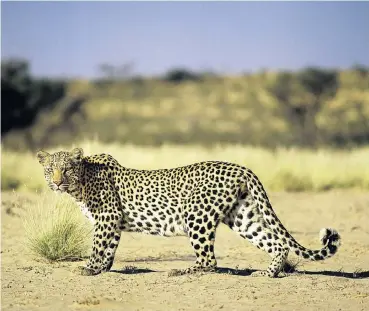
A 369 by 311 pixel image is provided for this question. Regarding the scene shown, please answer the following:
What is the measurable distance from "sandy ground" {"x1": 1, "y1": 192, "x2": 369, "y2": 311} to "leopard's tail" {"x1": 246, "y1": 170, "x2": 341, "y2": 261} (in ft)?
0.91

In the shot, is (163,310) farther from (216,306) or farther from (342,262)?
(342,262)

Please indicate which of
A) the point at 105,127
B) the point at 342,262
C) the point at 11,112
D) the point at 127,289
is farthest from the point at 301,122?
the point at 127,289

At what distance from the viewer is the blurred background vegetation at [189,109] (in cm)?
3791

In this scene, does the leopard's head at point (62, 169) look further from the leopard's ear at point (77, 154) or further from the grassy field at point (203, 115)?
the grassy field at point (203, 115)

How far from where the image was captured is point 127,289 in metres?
8.99

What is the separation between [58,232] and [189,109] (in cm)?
5572

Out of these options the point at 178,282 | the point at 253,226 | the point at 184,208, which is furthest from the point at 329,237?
the point at 178,282

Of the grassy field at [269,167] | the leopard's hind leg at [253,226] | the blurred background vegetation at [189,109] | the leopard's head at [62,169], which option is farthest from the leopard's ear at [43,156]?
the blurred background vegetation at [189,109]

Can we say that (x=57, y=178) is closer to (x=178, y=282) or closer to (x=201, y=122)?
(x=178, y=282)

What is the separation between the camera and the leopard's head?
388 inches

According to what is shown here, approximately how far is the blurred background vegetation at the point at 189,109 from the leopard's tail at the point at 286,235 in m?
14.8

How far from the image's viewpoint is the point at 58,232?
35.6 ft

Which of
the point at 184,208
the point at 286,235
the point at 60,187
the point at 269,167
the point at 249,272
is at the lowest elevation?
the point at 249,272

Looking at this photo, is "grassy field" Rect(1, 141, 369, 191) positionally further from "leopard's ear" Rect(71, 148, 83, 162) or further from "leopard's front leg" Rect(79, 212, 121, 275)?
"leopard's front leg" Rect(79, 212, 121, 275)
